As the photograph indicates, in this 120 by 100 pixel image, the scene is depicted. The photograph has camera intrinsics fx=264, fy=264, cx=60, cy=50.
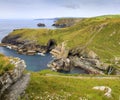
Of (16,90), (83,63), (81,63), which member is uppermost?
(16,90)

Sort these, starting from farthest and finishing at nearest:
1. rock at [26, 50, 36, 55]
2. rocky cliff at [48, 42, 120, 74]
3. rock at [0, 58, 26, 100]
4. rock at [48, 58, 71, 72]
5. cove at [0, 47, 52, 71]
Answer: rock at [26, 50, 36, 55]
cove at [0, 47, 52, 71]
rock at [48, 58, 71, 72]
rocky cliff at [48, 42, 120, 74]
rock at [0, 58, 26, 100]

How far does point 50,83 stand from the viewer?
124 ft

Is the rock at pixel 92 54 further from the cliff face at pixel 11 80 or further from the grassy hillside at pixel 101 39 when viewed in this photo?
the cliff face at pixel 11 80

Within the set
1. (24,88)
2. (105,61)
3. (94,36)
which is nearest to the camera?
(24,88)

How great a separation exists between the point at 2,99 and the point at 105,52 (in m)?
126

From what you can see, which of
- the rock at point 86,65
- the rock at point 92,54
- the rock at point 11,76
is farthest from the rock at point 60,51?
Answer: the rock at point 11,76

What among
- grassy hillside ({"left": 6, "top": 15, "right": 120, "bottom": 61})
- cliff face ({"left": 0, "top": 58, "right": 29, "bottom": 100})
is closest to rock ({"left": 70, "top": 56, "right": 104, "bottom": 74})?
grassy hillside ({"left": 6, "top": 15, "right": 120, "bottom": 61})

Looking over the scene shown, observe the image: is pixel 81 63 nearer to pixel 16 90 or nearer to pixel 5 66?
pixel 16 90

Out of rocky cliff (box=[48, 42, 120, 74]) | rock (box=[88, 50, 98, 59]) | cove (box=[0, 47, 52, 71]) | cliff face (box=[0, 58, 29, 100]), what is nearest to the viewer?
cliff face (box=[0, 58, 29, 100])

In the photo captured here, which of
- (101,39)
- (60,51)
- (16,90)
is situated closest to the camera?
(16,90)

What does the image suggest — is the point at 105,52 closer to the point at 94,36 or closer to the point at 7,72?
the point at 94,36

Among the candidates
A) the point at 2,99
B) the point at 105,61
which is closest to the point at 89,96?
the point at 2,99

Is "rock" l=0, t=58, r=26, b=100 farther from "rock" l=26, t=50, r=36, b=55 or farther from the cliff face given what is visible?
"rock" l=26, t=50, r=36, b=55

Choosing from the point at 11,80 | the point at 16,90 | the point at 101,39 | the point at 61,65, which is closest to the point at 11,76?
the point at 11,80
